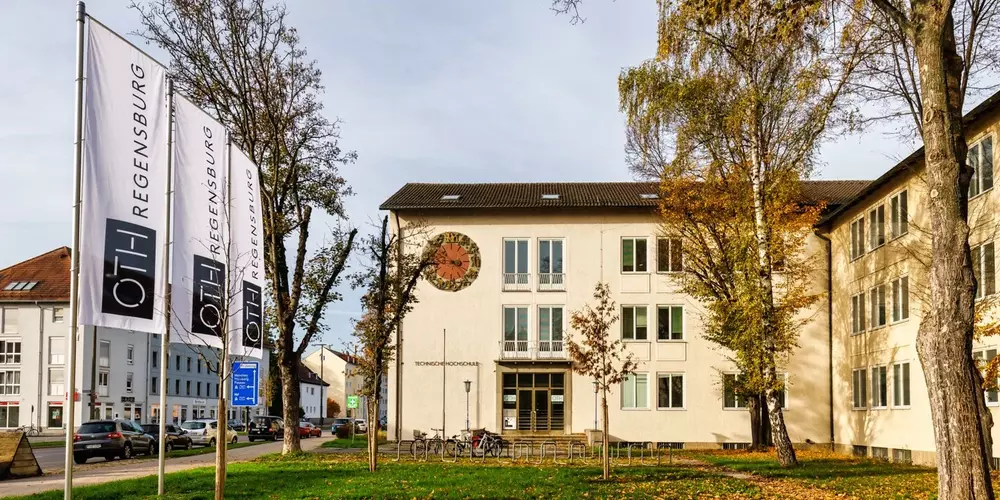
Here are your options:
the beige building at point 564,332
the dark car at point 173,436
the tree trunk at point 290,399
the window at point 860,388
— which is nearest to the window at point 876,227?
the window at point 860,388

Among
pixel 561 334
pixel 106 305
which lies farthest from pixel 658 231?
pixel 106 305

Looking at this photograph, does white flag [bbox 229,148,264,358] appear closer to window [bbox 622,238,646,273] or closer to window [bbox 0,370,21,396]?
window [bbox 622,238,646,273]

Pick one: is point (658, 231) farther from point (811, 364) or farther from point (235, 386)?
point (235, 386)

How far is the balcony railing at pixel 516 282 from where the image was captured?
1628 inches

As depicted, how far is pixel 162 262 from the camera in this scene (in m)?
15.7

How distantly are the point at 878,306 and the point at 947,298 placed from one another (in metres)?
21.5

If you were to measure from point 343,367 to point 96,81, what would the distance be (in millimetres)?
121988

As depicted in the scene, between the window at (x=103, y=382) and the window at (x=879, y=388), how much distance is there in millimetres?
53951

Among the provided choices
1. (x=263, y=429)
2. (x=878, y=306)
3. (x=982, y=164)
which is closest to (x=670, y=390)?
(x=878, y=306)

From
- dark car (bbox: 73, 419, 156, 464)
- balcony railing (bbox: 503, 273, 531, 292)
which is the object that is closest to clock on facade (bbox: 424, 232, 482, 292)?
balcony railing (bbox: 503, 273, 531, 292)

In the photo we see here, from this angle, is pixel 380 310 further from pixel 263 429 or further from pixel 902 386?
pixel 263 429

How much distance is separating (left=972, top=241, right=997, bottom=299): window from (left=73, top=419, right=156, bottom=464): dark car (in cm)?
2817

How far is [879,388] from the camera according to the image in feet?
106

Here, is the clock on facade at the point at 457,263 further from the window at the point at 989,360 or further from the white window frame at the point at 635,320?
the window at the point at 989,360
